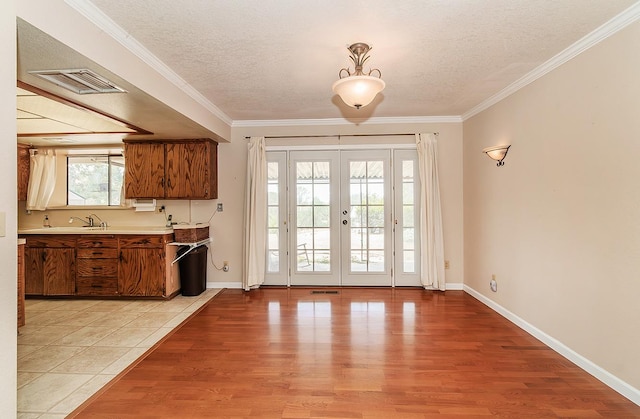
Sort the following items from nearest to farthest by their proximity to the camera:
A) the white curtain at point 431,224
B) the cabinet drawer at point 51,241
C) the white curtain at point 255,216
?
the cabinet drawer at point 51,241 → the white curtain at point 431,224 → the white curtain at point 255,216

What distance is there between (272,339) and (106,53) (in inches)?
109

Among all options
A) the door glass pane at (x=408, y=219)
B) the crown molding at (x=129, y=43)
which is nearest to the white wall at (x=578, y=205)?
the door glass pane at (x=408, y=219)

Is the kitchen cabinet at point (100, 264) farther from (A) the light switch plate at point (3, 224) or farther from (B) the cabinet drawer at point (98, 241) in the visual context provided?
(A) the light switch plate at point (3, 224)

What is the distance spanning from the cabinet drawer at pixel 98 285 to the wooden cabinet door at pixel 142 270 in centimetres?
11

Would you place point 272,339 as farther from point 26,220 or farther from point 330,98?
point 26,220

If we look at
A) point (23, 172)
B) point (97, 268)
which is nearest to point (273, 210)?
point (97, 268)

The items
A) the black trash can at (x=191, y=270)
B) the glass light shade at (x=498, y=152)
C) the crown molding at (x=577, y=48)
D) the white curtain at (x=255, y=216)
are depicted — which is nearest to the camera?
the crown molding at (x=577, y=48)

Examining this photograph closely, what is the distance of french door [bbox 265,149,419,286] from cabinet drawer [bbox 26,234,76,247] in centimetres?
271

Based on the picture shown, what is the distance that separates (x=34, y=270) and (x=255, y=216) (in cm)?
308

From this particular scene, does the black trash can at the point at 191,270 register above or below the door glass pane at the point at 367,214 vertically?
below

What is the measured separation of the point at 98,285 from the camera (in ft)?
13.8

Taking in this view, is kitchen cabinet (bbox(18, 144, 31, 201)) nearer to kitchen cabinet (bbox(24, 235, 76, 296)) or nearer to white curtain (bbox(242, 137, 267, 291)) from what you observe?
kitchen cabinet (bbox(24, 235, 76, 296))

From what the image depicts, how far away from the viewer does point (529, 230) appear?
10.4 ft

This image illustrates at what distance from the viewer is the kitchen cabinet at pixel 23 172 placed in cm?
483
